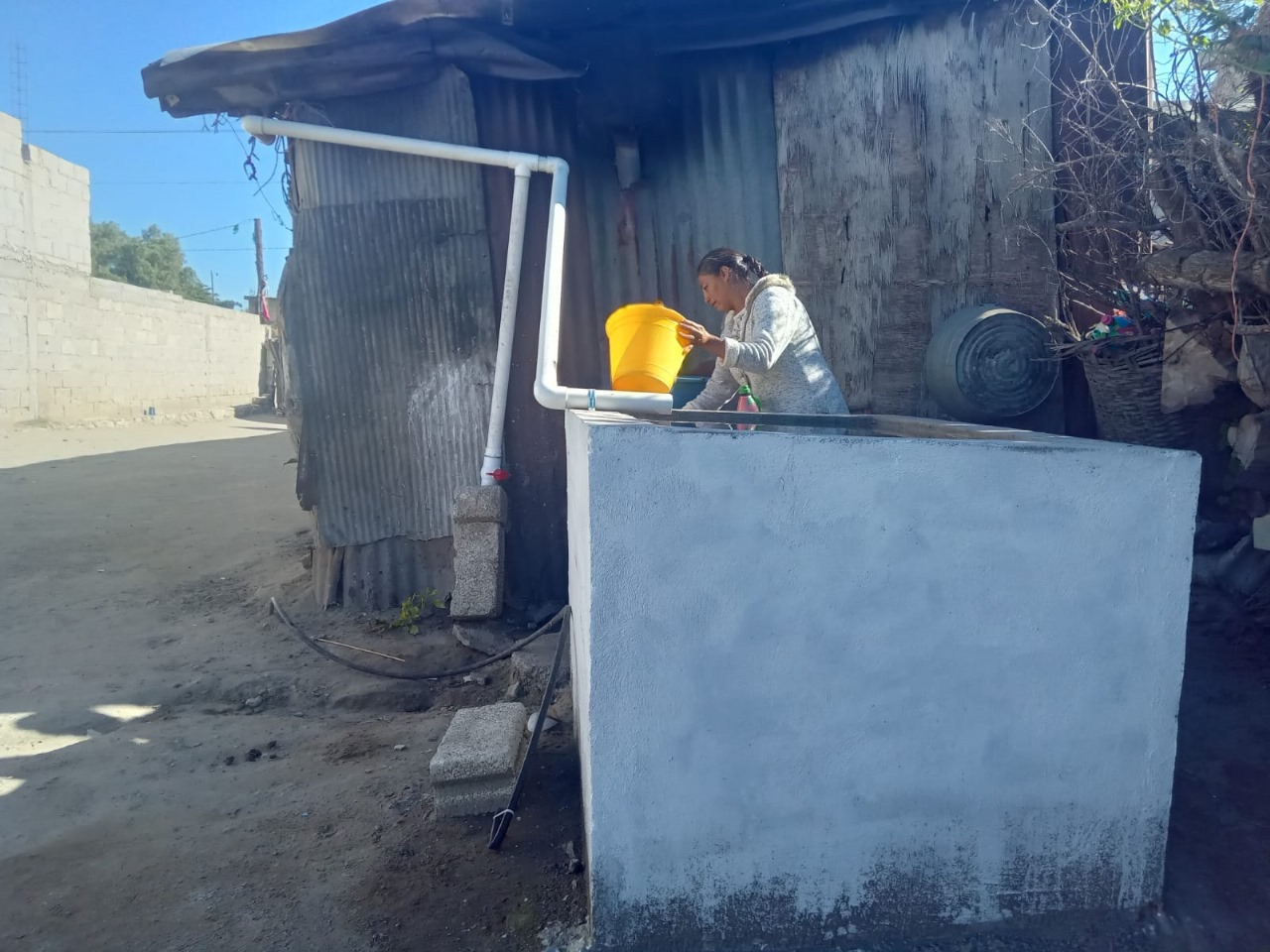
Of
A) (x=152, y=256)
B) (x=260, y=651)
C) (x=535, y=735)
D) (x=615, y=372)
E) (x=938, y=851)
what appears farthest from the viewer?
(x=152, y=256)

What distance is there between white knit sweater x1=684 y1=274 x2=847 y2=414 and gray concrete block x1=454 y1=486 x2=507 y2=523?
126 centimetres

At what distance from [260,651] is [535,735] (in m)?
2.37

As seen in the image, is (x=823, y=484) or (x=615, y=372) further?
(x=615, y=372)

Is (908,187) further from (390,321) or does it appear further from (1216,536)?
(390,321)

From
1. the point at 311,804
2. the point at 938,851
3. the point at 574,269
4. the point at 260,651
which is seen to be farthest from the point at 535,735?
the point at 574,269

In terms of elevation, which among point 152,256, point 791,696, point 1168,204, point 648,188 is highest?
point 152,256

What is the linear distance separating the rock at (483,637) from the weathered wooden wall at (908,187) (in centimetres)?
229

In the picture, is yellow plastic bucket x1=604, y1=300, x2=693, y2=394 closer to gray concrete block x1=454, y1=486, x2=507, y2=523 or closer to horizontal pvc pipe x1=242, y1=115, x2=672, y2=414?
horizontal pvc pipe x1=242, y1=115, x2=672, y2=414

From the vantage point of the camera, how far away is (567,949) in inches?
86.4

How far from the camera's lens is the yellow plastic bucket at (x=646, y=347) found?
125 inches

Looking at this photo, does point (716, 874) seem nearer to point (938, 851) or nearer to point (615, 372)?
point (938, 851)

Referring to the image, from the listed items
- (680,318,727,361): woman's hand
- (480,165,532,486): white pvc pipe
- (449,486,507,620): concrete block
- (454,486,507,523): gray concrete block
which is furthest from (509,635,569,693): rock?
(680,318,727,361): woman's hand

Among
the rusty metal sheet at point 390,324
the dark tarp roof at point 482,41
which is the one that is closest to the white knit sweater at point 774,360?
the rusty metal sheet at point 390,324

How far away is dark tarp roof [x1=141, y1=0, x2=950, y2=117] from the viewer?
4.19 m
